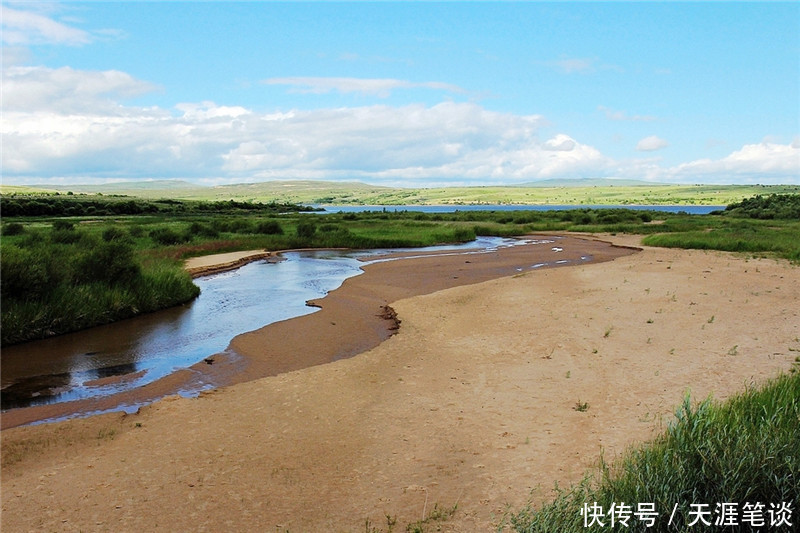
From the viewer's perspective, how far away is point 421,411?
779 cm

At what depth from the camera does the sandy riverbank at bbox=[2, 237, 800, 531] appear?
5.30m

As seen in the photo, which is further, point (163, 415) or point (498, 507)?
point (163, 415)

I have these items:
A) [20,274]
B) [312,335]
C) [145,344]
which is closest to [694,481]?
[312,335]

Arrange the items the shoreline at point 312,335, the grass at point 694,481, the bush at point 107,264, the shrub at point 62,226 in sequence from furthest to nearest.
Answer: the shrub at point 62,226 < the bush at point 107,264 < the shoreline at point 312,335 < the grass at point 694,481

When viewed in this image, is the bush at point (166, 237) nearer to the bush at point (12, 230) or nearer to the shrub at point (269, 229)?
the bush at point (12, 230)

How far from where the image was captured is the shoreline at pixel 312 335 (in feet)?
29.2

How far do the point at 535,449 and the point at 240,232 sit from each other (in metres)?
39.4

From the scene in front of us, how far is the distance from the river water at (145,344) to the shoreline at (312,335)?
0.53 m

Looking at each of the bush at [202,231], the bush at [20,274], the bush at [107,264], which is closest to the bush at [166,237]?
the bush at [202,231]

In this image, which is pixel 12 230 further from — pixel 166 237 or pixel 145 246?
pixel 145 246

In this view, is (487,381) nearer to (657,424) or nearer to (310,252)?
(657,424)

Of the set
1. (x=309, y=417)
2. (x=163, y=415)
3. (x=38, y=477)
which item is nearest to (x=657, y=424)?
(x=309, y=417)

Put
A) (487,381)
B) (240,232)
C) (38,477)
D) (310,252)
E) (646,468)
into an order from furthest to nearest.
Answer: (240,232)
(310,252)
(487,381)
(38,477)
(646,468)

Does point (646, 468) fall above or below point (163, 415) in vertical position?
above
